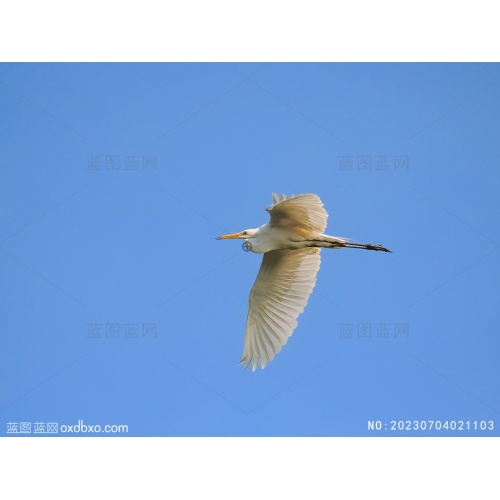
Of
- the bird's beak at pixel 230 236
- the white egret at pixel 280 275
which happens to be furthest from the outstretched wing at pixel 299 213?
Answer: the bird's beak at pixel 230 236

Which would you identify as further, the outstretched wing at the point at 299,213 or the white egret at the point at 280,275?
the white egret at the point at 280,275

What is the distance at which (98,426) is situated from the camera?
Result: 192 inches

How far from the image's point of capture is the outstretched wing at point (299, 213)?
4227 mm

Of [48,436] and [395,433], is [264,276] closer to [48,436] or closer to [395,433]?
[395,433]

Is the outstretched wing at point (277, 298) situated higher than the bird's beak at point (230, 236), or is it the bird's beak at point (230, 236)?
the bird's beak at point (230, 236)

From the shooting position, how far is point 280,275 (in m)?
4.88

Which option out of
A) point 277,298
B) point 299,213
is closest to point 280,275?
point 277,298

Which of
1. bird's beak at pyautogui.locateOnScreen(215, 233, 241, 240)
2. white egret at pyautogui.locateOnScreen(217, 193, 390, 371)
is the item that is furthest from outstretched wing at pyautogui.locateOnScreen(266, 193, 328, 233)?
bird's beak at pyautogui.locateOnScreen(215, 233, 241, 240)

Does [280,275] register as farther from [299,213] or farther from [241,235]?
[299,213]

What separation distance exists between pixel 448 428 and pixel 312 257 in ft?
4.11

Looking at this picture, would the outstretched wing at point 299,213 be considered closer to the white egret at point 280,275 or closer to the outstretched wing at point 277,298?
the white egret at point 280,275

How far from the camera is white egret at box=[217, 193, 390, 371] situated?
15.2 feet

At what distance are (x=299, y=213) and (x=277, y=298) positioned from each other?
65cm

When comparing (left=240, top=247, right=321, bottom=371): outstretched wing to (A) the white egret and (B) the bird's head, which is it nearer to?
(A) the white egret
